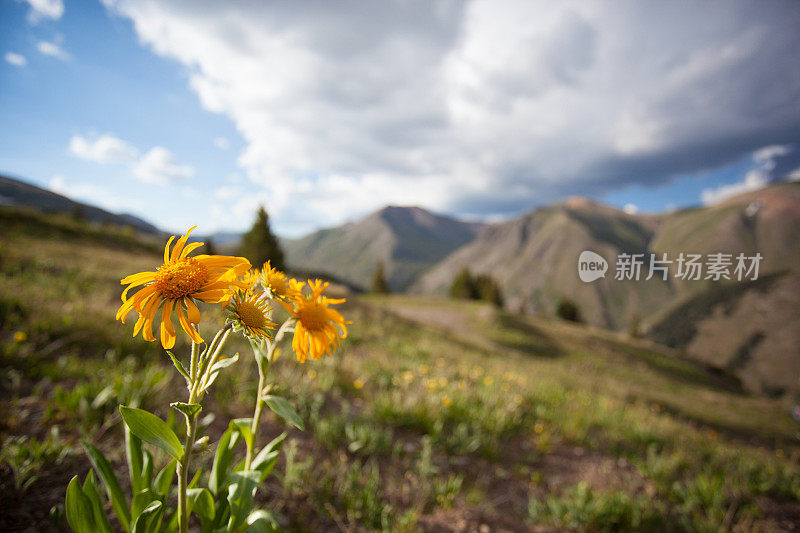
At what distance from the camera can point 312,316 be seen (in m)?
1.30

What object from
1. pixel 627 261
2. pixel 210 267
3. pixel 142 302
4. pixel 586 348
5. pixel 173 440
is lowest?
pixel 586 348

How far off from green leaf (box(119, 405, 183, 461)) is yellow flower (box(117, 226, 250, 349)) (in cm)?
25

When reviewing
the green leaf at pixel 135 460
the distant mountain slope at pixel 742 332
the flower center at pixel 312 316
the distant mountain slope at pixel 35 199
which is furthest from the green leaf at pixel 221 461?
the distant mountain slope at pixel 742 332

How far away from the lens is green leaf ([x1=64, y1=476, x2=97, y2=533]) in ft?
3.83

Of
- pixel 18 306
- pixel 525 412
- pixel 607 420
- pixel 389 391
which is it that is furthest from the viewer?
pixel 607 420

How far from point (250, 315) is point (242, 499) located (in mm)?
774

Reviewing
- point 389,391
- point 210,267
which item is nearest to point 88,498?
point 210,267

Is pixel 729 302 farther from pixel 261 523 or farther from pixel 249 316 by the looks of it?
pixel 249 316

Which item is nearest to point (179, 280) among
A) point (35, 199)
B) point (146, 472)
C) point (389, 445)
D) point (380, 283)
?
point (146, 472)

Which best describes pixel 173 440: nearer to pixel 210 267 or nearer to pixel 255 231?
pixel 210 267

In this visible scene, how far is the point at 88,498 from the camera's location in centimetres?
124

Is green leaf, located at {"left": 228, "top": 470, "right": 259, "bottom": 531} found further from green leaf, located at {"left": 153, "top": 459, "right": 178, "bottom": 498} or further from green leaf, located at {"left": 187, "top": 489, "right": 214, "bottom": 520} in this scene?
green leaf, located at {"left": 153, "top": 459, "right": 178, "bottom": 498}

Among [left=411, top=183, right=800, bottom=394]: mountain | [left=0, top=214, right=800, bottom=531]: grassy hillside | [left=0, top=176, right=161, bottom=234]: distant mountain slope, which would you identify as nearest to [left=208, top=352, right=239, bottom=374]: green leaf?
[left=0, top=176, right=161, bottom=234]: distant mountain slope

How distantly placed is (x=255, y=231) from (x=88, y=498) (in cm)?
2168
